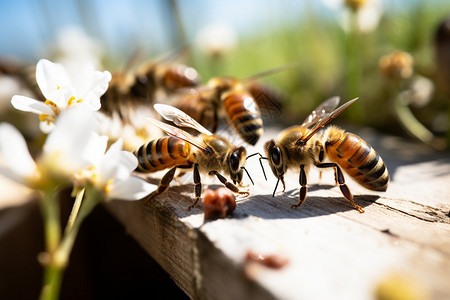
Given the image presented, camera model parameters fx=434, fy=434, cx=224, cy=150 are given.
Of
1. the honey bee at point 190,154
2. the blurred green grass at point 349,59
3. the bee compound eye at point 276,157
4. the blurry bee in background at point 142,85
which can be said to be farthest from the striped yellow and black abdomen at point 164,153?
the blurred green grass at point 349,59

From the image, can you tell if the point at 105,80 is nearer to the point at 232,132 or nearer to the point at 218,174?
the point at 218,174

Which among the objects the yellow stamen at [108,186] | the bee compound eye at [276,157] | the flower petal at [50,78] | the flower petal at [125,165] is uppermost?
the flower petal at [50,78]

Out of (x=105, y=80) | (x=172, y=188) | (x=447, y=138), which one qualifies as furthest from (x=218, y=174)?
(x=447, y=138)

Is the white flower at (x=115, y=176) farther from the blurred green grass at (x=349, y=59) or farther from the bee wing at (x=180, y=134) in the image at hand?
the blurred green grass at (x=349, y=59)

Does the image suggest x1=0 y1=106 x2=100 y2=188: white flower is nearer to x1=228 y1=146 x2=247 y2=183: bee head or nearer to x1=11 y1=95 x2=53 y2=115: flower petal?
x1=11 y1=95 x2=53 y2=115: flower petal

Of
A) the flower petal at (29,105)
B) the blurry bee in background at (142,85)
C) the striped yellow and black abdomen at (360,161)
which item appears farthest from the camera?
the blurry bee in background at (142,85)

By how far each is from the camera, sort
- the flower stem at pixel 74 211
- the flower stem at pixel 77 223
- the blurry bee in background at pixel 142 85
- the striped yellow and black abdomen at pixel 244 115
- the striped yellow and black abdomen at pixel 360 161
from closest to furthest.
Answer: the flower stem at pixel 77 223
the flower stem at pixel 74 211
the striped yellow and black abdomen at pixel 360 161
the striped yellow and black abdomen at pixel 244 115
the blurry bee in background at pixel 142 85

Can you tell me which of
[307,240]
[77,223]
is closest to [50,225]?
[77,223]
